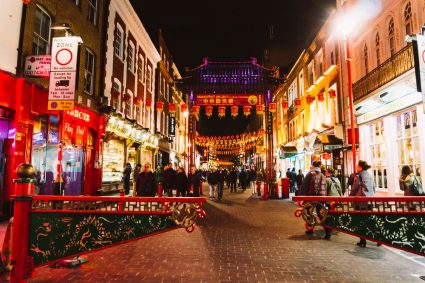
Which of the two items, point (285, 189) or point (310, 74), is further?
point (310, 74)

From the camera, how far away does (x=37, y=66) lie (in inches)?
411

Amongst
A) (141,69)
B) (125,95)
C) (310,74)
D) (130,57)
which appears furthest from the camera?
(310,74)

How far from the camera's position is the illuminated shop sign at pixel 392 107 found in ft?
39.2

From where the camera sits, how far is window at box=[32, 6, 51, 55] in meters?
11.5

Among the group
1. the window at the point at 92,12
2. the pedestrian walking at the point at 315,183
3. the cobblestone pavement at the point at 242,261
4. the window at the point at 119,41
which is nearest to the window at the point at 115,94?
the window at the point at 119,41

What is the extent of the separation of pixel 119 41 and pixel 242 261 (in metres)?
17.7

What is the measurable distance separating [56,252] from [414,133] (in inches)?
521

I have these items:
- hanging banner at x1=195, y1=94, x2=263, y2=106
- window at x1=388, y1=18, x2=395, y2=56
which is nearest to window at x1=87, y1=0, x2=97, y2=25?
hanging banner at x1=195, y1=94, x2=263, y2=106

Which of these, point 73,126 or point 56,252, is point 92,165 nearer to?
point 73,126

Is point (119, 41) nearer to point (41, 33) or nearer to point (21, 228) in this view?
point (41, 33)

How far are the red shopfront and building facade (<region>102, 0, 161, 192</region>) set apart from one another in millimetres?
1240

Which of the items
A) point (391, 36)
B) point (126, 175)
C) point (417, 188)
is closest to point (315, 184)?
point (417, 188)

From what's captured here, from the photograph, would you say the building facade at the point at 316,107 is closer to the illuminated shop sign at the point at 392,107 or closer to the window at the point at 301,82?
the window at the point at 301,82

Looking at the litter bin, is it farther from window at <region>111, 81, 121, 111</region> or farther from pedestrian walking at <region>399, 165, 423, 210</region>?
window at <region>111, 81, 121, 111</region>
